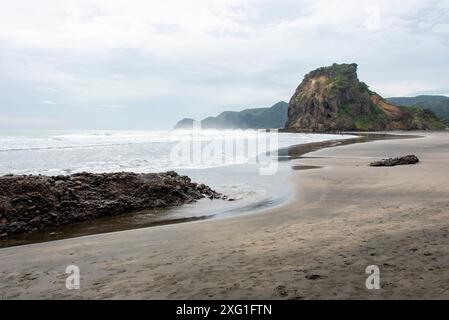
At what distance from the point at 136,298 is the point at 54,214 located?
5816 mm

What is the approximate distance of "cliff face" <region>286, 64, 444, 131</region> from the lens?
13900cm

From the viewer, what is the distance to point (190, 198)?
38.6 ft

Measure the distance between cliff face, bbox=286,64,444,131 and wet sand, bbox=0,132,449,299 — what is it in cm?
13102

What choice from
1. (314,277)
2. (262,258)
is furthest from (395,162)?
(314,277)

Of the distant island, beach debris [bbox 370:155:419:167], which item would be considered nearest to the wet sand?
beach debris [bbox 370:155:419:167]

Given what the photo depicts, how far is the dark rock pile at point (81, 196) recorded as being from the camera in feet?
28.7

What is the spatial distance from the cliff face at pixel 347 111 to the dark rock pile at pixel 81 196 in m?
129

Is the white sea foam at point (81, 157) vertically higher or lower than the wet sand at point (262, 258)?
higher

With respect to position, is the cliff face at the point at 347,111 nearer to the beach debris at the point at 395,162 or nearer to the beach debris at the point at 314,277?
the beach debris at the point at 395,162

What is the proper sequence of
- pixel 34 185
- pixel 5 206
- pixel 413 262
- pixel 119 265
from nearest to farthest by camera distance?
1. pixel 413 262
2. pixel 119 265
3. pixel 5 206
4. pixel 34 185

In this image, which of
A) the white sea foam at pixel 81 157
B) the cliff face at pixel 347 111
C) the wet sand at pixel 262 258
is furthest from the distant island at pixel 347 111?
the wet sand at pixel 262 258

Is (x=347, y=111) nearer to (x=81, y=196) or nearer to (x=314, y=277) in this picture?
(x=81, y=196)
